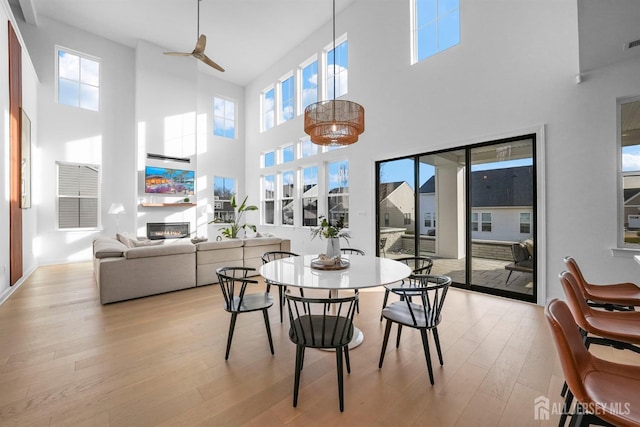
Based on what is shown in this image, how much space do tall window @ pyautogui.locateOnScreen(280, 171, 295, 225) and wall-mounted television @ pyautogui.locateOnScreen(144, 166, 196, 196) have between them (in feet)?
8.75

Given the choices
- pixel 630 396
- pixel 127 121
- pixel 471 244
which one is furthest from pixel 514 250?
pixel 127 121

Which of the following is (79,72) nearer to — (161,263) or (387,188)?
(161,263)

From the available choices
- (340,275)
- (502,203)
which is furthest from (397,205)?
(340,275)

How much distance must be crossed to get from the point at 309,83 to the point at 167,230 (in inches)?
223

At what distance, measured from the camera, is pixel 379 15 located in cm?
546

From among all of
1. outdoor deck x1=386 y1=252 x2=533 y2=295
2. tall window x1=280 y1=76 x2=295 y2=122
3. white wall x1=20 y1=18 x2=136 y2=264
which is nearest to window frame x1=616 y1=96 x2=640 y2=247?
outdoor deck x1=386 y1=252 x2=533 y2=295

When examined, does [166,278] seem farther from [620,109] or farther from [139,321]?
[620,109]

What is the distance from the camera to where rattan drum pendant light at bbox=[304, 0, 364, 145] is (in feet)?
9.97

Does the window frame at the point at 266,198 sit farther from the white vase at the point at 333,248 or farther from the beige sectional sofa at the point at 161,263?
the white vase at the point at 333,248

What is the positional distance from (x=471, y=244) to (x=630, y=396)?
3.47m

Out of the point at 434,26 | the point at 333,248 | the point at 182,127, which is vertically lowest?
the point at 333,248

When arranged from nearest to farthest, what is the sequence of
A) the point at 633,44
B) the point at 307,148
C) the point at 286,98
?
the point at 633,44, the point at 307,148, the point at 286,98

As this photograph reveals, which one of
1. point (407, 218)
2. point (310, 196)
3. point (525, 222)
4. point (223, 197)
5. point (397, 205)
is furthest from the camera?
point (223, 197)

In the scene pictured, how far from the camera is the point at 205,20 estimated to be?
21.2 ft
